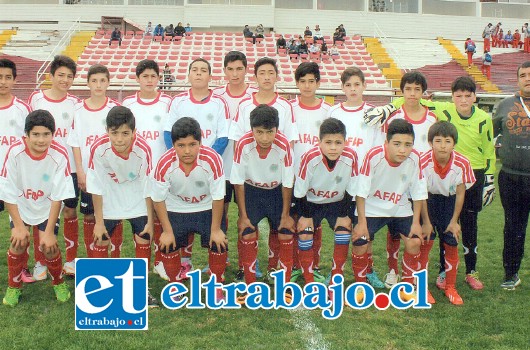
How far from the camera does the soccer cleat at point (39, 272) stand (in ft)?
Answer: 15.3

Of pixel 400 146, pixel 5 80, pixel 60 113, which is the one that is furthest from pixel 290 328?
pixel 5 80

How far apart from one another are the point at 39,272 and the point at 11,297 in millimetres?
563

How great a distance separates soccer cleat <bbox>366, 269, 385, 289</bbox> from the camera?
15.0ft

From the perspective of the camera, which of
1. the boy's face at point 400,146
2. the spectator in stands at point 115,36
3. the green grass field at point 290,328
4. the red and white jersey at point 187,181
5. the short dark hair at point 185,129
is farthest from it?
the spectator in stands at point 115,36

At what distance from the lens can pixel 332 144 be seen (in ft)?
13.2

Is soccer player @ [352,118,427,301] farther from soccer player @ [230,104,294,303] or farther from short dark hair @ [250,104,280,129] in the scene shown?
short dark hair @ [250,104,280,129]

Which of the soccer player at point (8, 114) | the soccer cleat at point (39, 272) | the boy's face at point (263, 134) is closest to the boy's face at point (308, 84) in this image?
the boy's face at point (263, 134)

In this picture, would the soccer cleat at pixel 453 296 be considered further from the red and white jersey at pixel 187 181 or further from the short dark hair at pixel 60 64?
the short dark hair at pixel 60 64

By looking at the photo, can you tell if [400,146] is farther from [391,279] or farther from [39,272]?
[39,272]

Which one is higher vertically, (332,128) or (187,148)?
(332,128)


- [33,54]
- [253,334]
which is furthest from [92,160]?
[33,54]

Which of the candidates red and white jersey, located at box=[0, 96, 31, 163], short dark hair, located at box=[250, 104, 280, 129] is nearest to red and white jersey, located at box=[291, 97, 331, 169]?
short dark hair, located at box=[250, 104, 280, 129]

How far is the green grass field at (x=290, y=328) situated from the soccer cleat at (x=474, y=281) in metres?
0.10

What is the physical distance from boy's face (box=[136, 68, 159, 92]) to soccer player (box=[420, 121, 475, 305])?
237cm
